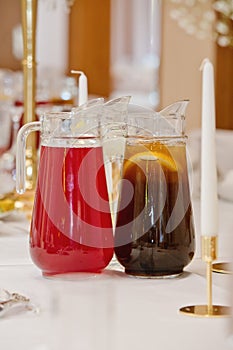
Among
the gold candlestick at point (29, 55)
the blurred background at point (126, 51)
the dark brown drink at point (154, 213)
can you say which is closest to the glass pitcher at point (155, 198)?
the dark brown drink at point (154, 213)

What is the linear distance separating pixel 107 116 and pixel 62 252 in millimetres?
162

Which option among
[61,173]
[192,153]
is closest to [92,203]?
[61,173]

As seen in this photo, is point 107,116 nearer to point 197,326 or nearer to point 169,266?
point 169,266

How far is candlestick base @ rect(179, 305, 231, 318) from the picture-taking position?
2.60ft

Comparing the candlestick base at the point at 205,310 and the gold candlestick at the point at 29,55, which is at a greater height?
the gold candlestick at the point at 29,55

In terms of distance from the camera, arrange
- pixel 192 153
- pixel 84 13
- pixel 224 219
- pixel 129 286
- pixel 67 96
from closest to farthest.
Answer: pixel 129 286, pixel 224 219, pixel 192 153, pixel 67 96, pixel 84 13

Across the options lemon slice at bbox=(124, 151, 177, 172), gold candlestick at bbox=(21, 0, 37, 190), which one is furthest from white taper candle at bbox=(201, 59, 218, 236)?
gold candlestick at bbox=(21, 0, 37, 190)

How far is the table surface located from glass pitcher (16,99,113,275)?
28mm

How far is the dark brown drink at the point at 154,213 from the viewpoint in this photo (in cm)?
95

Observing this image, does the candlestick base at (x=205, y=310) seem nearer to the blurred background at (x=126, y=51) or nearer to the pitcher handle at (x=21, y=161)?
the pitcher handle at (x=21, y=161)

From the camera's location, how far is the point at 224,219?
1473 mm

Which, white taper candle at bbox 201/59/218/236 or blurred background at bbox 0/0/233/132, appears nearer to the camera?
white taper candle at bbox 201/59/218/236

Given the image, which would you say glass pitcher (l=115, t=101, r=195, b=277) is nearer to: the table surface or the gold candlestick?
the table surface

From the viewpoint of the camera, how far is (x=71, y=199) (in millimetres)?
943
